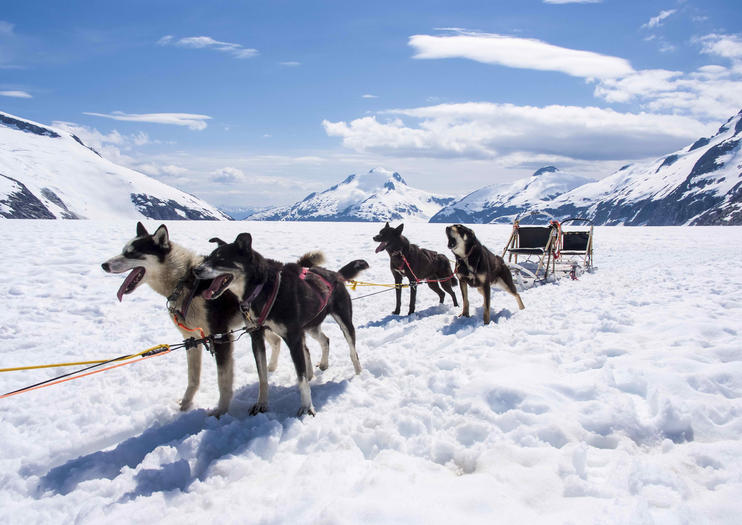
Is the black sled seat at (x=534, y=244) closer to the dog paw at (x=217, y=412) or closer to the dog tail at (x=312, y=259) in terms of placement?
the dog tail at (x=312, y=259)

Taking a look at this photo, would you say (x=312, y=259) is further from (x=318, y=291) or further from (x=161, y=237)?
(x=161, y=237)

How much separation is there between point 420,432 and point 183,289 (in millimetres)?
2869

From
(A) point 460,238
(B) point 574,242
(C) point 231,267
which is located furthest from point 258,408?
(B) point 574,242

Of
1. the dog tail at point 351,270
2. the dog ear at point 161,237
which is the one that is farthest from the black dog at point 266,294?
the dog tail at point 351,270

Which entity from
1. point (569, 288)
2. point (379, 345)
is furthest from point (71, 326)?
point (569, 288)

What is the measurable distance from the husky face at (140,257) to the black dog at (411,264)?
18.3ft

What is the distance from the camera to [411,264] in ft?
32.8

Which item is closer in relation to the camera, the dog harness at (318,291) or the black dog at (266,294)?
the black dog at (266,294)

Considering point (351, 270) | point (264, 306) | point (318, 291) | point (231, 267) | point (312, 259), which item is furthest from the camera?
point (351, 270)

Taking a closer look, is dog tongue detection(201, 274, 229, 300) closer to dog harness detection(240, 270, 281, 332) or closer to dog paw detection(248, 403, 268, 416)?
dog harness detection(240, 270, 281, 332)

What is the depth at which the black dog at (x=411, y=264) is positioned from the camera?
32.1ft

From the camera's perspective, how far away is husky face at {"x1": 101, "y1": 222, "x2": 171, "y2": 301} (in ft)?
14.5

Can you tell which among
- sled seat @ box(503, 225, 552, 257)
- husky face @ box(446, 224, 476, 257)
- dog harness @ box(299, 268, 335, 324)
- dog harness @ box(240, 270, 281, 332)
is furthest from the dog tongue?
sled seat @ box(503, 225, 552, 257)

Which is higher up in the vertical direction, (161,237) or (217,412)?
(161,237)
